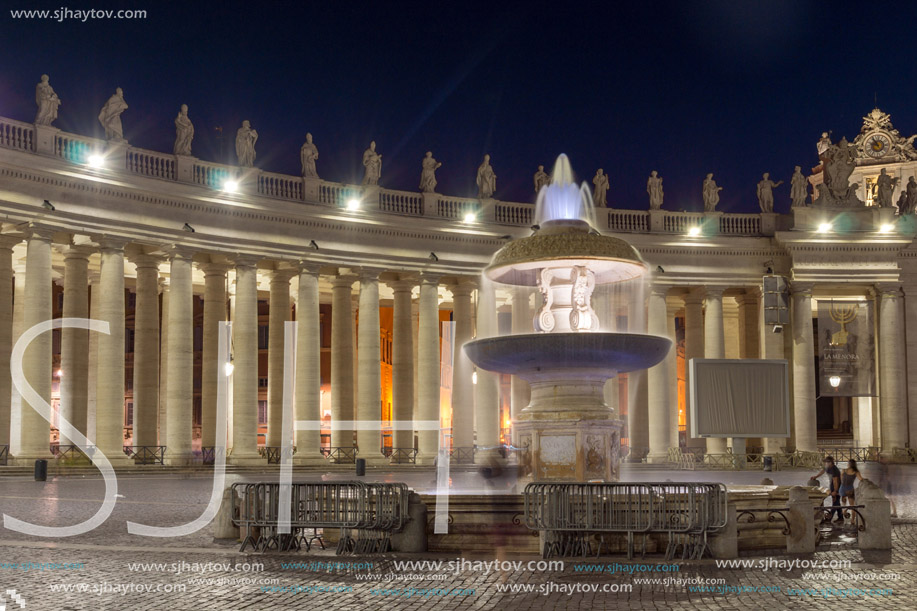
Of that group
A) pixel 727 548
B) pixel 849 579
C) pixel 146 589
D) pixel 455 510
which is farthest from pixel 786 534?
pixel 146 589

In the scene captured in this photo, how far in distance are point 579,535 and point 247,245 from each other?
3414 centimetres

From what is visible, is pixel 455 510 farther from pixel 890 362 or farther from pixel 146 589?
pixel 890 362

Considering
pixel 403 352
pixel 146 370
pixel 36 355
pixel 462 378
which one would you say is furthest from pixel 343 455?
pixel 36 355

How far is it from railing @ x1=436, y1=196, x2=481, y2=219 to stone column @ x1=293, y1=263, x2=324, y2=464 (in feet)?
29.2

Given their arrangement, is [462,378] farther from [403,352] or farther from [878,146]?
[878,146]

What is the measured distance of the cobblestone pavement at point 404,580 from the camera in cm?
1475

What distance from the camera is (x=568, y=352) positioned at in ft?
76.3

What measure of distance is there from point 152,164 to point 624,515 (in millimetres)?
35226

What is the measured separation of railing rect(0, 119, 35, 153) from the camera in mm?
42906

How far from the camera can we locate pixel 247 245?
50.4 m

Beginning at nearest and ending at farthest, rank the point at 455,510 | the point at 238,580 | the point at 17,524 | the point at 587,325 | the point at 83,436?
the point at 238,580 < the point at 455,510 < the point at 17,524 < the point at 587,325 < the point at 83,436

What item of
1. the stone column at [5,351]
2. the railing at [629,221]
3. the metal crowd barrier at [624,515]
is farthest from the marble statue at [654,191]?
→ the metal crowd barrier at [624,515]

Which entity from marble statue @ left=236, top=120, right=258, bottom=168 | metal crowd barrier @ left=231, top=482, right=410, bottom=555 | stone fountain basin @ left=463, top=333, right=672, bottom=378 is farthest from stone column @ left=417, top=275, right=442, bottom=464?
metal crowd barrier @ left=231, top=482, right=410, bottom=555

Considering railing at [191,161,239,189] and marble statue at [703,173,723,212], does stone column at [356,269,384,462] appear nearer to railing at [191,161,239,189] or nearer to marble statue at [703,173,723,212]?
railing at [191,161,239,189]
